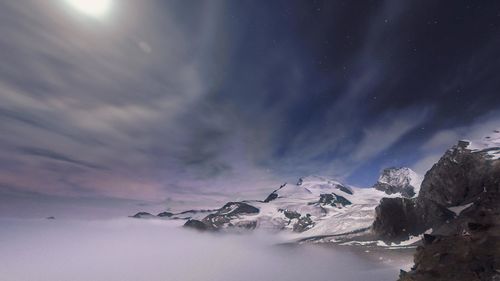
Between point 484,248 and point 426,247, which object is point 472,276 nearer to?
point 484,248

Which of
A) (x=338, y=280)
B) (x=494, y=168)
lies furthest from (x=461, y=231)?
(x=494, y=168)

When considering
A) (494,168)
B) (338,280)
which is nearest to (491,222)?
(338,280)

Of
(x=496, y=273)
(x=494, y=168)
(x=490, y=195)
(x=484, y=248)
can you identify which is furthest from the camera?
(x=494, y=168)

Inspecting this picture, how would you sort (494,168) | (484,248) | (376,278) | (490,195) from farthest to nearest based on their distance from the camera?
(494,168), (376,278), (490,195), (484,248)

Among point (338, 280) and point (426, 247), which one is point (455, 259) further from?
point (338, 280)

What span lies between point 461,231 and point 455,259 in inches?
238

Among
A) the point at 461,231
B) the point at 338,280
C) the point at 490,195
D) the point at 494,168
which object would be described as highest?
the point at 494,168

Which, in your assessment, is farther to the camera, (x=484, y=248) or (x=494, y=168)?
(x=494, y=168)

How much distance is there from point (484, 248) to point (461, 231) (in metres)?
4.96

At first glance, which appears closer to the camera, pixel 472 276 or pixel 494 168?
pixel 472 276

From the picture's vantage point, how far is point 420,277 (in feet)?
161

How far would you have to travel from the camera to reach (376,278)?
176 metres

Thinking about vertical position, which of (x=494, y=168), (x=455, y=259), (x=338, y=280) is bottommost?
(x=338, y=280)

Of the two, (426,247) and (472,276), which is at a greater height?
(426,247)
